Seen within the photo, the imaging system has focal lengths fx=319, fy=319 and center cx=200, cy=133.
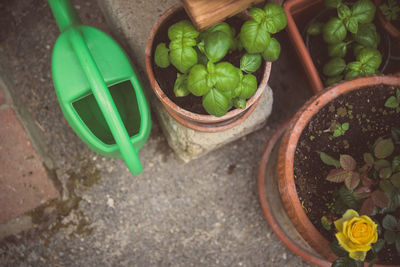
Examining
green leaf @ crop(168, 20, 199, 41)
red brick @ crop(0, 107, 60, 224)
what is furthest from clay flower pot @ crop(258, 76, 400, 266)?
red brick @ crop(0, 107, 60, 224)

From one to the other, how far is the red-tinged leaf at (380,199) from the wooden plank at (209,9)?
0.64 metres

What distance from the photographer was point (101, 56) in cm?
112

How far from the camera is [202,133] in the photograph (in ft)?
4.03

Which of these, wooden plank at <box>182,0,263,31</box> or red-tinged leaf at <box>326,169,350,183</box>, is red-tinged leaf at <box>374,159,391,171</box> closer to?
red-tinged leaf at <box>326,169,350,183</box>

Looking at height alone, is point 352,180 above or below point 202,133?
below

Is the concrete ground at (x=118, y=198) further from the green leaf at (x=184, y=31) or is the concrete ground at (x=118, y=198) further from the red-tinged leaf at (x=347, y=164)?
the green leaf at (x=184, y=31)

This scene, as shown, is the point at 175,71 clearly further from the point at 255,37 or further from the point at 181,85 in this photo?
the point at 255,37

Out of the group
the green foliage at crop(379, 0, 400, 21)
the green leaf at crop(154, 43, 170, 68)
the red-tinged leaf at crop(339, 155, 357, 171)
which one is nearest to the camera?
the green leaf at crop(154, 43, 170, 68)

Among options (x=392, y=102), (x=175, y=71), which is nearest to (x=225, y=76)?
(x=175, y=71)

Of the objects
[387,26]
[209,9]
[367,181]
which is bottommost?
[367,181]

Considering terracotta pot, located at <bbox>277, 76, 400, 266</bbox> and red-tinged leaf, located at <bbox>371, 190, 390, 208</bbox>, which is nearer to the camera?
red-tinged leaf, located at <bbox>371, 190, 390, 208</bbox>

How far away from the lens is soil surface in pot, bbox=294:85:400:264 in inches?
41.4

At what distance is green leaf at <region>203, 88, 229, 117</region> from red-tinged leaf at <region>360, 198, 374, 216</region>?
507 millimetres

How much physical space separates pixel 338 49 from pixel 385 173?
1.49 feet
